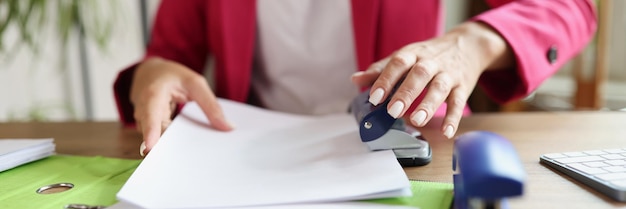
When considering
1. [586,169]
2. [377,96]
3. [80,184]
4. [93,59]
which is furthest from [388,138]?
[93,59]

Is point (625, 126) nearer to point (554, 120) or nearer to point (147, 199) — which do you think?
point (554, 120)

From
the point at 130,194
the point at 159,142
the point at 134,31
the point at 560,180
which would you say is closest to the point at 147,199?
the point at 130,194

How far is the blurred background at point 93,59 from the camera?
5.16ft

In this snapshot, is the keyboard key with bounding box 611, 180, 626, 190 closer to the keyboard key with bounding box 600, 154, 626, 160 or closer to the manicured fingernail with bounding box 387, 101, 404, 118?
the keyboard key with bounding box 600, 154, 626, 160

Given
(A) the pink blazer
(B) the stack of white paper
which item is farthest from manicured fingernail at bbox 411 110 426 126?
(B) the stack of white paper

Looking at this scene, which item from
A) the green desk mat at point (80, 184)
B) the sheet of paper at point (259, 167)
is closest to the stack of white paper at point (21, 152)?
the green desk mat at point (80, 184)

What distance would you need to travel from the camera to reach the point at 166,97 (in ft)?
2.12

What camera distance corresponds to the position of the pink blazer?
67cm

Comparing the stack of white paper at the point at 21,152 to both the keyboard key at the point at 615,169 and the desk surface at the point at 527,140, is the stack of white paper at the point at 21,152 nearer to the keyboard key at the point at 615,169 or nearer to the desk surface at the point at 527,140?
the desk surface at the point at 527,140

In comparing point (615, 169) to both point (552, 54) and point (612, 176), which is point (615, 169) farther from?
point (552, 54)

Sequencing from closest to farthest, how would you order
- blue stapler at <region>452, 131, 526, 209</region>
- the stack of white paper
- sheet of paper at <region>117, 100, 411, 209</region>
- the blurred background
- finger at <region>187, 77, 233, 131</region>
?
blue stapler at <region>452, 131, 526, 209</region>
sheet of paper at <region>117, 100, 411, 209</region>
the stack of white paper
finger at <region>187, 77, 233, 131</region>
the blurred background

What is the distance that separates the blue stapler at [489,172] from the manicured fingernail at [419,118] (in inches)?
5.5

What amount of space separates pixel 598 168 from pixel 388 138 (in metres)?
0.18

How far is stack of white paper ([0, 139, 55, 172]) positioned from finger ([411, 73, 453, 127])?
0.39 meters
